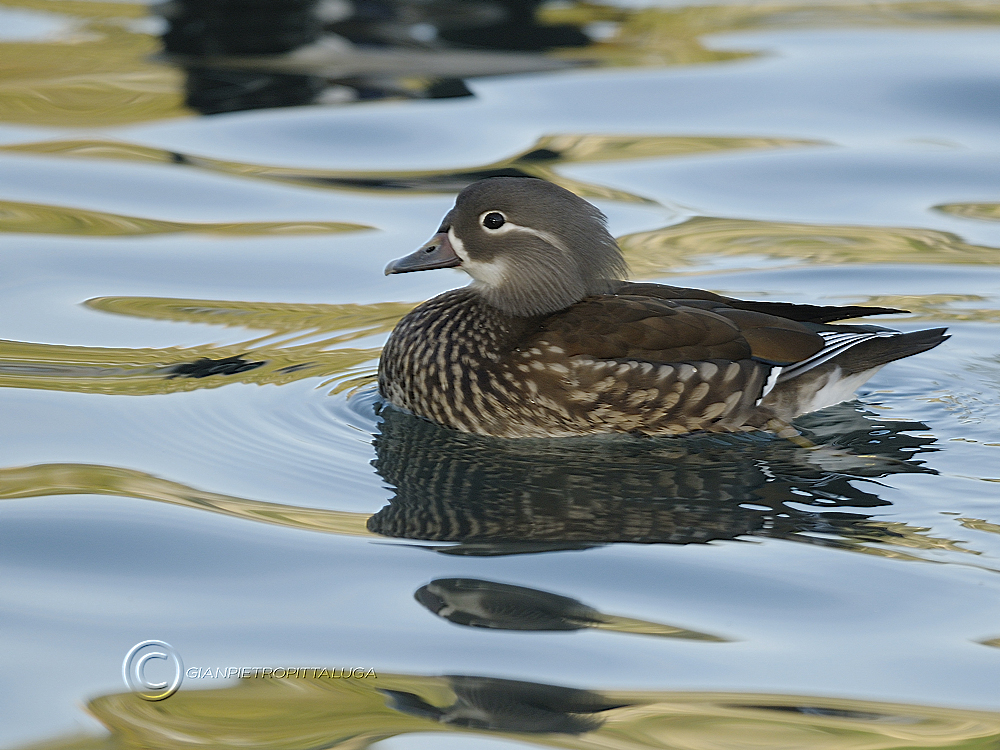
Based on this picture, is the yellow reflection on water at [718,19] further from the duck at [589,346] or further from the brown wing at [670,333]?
the brown wing at [670,333]

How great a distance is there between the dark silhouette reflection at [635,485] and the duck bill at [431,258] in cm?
58

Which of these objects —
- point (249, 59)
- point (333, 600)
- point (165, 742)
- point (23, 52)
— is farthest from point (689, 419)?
point (23, 52)

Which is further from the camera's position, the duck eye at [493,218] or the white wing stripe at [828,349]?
the duck eye at [493,218]

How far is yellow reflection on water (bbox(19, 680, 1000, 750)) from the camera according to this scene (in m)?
3.23

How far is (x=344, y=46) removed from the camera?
35.2 feet

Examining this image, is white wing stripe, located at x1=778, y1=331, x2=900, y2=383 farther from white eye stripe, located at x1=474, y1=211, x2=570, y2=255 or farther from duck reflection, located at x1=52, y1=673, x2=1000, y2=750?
duck reflection, located at x1=52, y1=673, x2=1000, y2=750

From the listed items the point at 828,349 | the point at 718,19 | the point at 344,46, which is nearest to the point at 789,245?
the point at 828,349

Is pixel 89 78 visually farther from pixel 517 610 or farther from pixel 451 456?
pixel 517 610

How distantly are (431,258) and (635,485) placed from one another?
→ 1.28 m

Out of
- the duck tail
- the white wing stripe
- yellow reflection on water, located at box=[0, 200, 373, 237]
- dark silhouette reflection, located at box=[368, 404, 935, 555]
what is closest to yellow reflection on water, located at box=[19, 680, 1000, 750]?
dark silhouette reflection, located at box=[368, 404, 935, 555]

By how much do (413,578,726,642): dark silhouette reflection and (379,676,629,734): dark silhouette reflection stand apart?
0.30m

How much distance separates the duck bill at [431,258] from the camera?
5379 mm

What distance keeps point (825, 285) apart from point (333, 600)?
3762 millimetres

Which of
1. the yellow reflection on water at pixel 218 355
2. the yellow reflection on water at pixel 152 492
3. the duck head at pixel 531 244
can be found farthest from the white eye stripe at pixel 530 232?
the yellow reflection on water at pixel 152 492
